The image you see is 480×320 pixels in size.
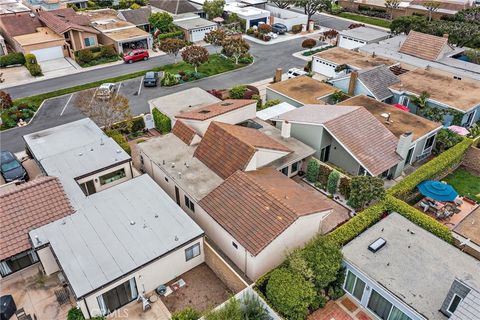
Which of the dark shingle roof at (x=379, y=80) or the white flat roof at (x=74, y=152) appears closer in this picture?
the white flat roof at (x=74, y=152)

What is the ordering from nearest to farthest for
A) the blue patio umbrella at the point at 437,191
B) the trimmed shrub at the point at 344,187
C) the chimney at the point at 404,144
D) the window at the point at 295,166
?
the blue patio umbrella at the point at 437,191 < the trimmed shrub at the point at 344,187 < the chimney at the point at 404,144 < the window at the point at 295,166

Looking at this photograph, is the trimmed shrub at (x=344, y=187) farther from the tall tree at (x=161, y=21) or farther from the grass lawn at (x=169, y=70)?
the tall tree at (x=161, y=21)

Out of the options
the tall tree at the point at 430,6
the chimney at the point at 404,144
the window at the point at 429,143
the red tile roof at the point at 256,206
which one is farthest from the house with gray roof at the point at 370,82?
the tall tree at the point at 430,6

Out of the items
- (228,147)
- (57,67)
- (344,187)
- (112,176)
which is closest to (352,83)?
(344,187)

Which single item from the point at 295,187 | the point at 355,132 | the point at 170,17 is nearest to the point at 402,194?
the point at 355,132

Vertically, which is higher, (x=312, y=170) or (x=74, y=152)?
(x=74, y=152)

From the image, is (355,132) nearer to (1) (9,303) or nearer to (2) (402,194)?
(2) (402,194)

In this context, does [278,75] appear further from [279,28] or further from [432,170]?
[279,28]
